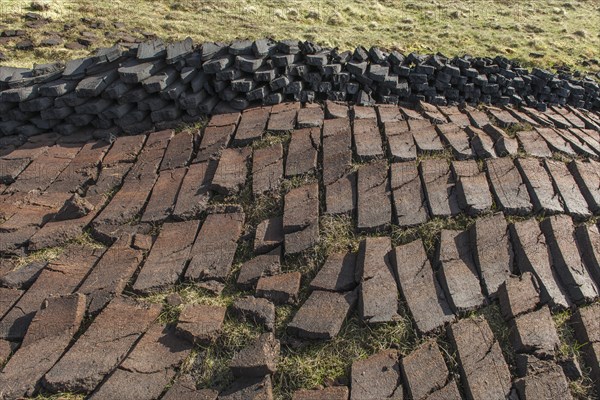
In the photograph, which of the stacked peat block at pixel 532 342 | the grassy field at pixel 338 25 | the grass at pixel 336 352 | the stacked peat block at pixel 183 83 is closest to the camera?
the stacked peat block at pixel 532 342

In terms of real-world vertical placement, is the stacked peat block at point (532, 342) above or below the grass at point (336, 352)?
above

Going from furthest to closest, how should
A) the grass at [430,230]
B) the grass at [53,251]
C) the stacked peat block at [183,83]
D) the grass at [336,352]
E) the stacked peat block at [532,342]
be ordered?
the stacked peat block at [183,83]
the grass at [53,251]
the grass at [430,230]
the grass at [336,352]
the stacked peat block at [532,342]

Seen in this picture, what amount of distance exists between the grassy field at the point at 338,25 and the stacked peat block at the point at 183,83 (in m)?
2.12

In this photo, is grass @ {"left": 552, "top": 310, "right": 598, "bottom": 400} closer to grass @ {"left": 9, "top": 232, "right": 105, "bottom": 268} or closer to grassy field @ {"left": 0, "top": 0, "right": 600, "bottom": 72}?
grass @ {"left": 9, "top": 232, "right": 105, "bottom": 268}

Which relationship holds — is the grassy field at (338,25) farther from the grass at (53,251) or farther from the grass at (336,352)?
the grass at (336,352)

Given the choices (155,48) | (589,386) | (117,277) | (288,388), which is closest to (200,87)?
(155,48)

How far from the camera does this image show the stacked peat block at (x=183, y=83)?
5363 millimetres

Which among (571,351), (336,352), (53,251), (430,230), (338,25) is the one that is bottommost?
(53,251)

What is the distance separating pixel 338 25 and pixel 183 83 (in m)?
5.64

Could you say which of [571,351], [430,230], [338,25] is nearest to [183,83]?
[430,230]

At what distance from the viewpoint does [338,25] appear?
10.2 meters

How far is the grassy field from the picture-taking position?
856cm

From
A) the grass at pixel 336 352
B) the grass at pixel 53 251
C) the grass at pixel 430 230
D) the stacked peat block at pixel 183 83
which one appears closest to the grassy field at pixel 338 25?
the stacked peat block at pixel 183 83

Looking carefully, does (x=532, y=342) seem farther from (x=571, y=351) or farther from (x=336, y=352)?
(x=336, y=352)
